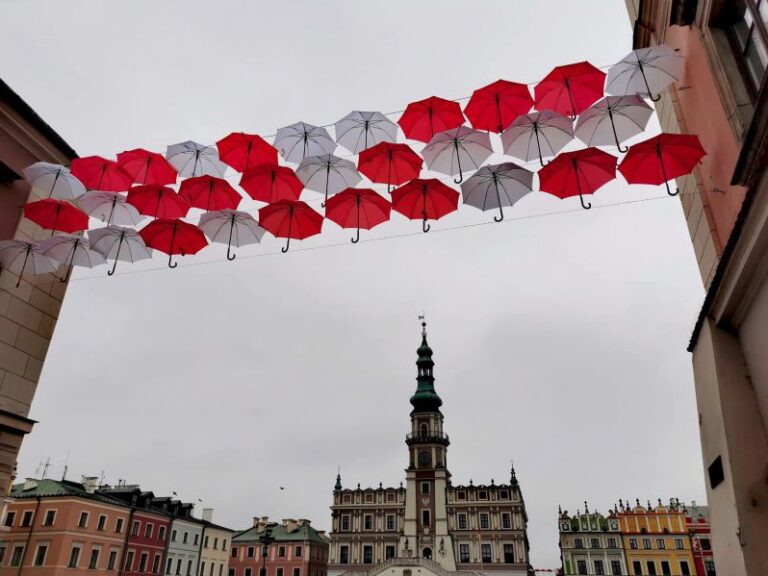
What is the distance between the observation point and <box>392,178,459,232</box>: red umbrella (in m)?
7.47

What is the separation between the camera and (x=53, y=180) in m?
8.12

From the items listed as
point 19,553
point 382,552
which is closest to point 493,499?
point 382,552

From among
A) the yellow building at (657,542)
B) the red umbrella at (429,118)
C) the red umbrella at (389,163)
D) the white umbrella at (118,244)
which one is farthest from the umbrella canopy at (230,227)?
the yellow building at (657,542)

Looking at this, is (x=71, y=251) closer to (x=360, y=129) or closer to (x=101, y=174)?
(x=101, y=174)

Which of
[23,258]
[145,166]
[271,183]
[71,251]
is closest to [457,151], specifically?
[271,183]

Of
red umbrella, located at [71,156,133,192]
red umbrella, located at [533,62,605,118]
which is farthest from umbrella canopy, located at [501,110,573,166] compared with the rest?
red umbrella, located at [71,156,133,192]

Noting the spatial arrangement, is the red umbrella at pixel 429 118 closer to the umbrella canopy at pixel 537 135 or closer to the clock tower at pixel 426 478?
the umbrella canopy at pixel 537 135

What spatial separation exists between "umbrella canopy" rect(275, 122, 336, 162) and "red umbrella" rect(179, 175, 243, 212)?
3.44ft

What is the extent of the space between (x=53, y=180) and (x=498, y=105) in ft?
21.1

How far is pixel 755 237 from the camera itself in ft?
13.4

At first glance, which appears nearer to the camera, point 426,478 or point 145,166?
point 145,166

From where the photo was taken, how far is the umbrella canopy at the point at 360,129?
320 inches

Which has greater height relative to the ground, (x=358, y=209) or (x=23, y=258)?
(x=358, y=209)

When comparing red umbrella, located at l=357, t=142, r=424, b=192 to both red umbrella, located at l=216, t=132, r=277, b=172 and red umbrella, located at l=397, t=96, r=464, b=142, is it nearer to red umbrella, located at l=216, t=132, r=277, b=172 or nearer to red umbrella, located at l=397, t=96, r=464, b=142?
red umbrella, located at l=397, t=96, r=464, b=142
